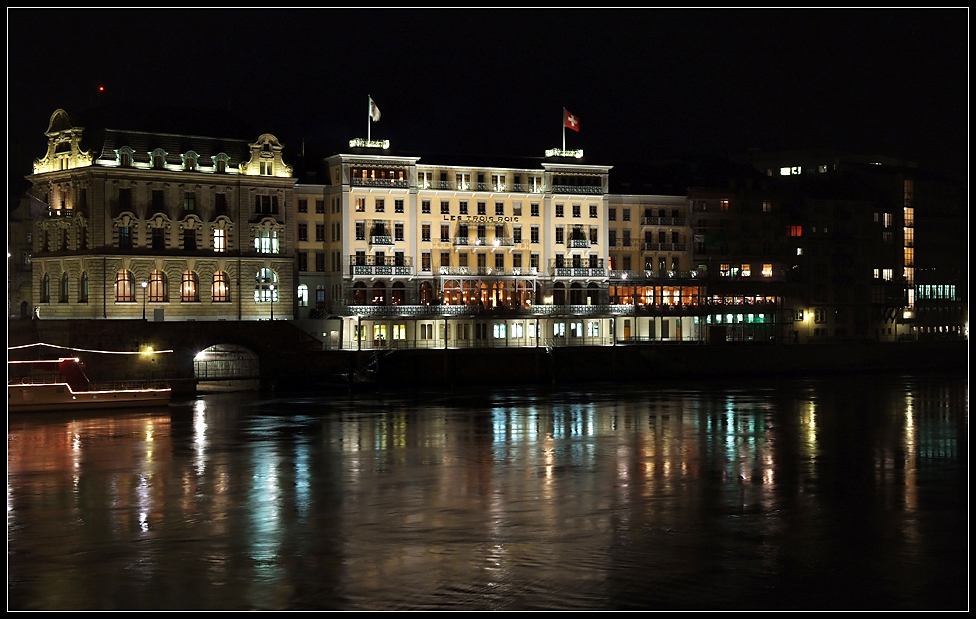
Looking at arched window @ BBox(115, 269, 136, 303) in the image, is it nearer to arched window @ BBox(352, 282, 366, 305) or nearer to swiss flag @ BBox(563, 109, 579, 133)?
arched window @ BBox(352, 282, 366, 305)

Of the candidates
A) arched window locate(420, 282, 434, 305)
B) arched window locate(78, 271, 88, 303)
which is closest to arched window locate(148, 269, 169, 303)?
arched window locate(78, 271, 88, 303)

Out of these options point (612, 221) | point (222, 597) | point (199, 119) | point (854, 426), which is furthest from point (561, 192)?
point (222, 597)

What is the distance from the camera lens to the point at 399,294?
98000 millimetres

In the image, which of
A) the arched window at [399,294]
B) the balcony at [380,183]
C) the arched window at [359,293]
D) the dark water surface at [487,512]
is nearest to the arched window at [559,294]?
the arched window at [399,294]

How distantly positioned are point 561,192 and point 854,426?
50216 millimetres

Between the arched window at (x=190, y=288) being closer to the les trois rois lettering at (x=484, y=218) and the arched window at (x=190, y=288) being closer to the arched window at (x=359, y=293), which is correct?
the arched window at (x=359, y=293)

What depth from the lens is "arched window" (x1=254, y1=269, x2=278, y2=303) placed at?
90.8 meters

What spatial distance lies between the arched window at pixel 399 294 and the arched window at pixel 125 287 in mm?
21782

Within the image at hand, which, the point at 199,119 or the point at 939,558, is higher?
the point at 199,119

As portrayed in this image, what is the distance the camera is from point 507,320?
101000 millimetres

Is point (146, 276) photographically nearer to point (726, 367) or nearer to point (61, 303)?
point (61, 303)

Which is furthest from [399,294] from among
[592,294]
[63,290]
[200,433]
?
[200,433]

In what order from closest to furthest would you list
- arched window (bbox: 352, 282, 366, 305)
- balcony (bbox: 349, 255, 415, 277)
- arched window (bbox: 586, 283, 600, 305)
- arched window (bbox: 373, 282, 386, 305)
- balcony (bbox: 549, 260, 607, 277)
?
1. balcony (bbox: 349, 255, 415, 277)
2. arched window (bbox: 352, 282, 366, 305)
3. arched window (bbox: 373, 282, 386, 305)
4. balcony (bbox: 549, 260, 607, 277)
5. arched window (bbox: 586, 283, 600, 305)

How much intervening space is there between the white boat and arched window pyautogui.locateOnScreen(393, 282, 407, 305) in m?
28.9
